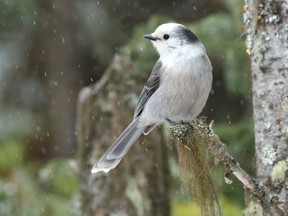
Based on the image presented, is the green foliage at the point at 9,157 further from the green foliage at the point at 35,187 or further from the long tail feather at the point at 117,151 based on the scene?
the long tail feather at the point at 117,151

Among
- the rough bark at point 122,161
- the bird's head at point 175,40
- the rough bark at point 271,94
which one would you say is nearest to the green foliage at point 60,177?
the rough bark at point 122,161

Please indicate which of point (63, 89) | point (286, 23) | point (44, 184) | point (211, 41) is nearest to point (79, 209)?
point (44, 184)

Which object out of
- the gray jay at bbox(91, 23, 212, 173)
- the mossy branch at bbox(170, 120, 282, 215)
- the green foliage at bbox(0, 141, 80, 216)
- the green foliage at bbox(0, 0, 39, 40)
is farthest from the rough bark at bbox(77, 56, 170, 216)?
the green foliage at bbox(0, 0, 39, 40)

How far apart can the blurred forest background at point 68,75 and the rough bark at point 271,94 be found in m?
1.46

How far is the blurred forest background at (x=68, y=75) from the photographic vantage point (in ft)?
20.1

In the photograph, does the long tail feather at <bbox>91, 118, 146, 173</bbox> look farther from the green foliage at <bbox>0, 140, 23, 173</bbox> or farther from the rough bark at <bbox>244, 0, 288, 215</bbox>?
the green foliage at <bbox>0, 140, 23, 173</bbox>

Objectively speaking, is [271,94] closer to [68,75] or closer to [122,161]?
[122,161]

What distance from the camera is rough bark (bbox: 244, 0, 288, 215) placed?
4.29 m

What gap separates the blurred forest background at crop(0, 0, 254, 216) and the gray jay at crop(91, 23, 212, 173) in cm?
83

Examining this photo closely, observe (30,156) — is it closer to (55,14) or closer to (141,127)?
(55,14)

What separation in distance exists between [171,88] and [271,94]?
81 cm

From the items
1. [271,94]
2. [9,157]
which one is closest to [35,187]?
[9,157]

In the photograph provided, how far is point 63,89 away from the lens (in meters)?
8.96

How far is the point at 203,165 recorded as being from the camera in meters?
4.32
